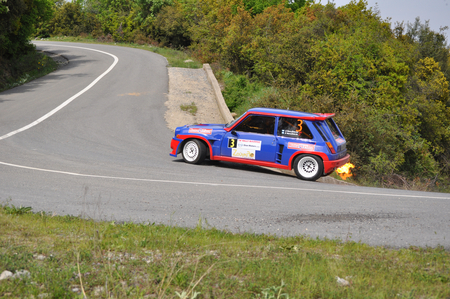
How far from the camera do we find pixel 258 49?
2461cm

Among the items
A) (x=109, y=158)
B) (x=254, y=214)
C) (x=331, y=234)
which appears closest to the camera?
(x=331, y=234)

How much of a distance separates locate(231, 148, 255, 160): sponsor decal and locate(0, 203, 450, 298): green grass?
16.0ft

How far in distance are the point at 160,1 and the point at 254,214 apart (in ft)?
174

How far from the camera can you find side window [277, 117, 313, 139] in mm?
10016

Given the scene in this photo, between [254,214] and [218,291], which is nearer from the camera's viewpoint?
[218,291]

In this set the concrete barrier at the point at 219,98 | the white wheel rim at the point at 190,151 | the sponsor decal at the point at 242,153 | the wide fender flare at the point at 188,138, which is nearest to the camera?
the sponsor decal at the point at 242,153

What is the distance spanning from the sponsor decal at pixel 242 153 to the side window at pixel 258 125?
549 millimetres

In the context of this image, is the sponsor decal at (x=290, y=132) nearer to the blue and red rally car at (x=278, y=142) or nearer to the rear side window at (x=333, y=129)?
the blue and red rally car at (x=278, y=142)

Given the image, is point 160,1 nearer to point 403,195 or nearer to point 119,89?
point 119,89

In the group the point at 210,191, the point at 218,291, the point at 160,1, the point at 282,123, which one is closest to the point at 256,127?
the point at 282,123

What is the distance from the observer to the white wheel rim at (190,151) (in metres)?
10.9

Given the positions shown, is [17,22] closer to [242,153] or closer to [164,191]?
[242,153]

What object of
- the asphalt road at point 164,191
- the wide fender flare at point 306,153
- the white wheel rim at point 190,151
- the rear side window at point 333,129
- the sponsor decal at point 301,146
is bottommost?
the asphalt road at point 164,191

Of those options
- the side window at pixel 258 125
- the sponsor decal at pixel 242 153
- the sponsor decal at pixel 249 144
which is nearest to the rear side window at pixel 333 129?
the side window at pixel 258 125
